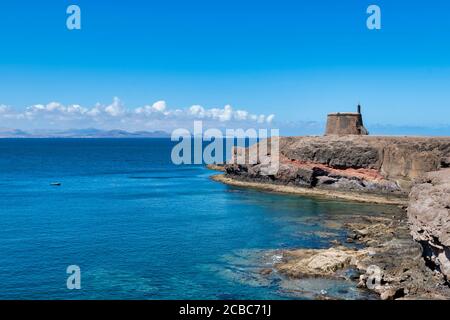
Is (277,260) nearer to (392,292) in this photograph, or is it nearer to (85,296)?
(392,292)

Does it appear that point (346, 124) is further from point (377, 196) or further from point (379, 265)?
point (379, 265)

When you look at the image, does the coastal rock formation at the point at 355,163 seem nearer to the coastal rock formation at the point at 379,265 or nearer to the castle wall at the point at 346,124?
the castle wall at the point at 346,124

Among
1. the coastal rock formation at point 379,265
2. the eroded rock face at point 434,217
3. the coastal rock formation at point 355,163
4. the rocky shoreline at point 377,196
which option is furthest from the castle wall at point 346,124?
the eroded rock face at point 434,217

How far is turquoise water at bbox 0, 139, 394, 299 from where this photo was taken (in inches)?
1468

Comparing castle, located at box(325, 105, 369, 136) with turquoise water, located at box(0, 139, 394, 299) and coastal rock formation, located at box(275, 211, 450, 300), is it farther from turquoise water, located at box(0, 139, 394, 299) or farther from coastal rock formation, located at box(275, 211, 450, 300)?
coastal rock formation, located at box(275, 211, 450, 300)

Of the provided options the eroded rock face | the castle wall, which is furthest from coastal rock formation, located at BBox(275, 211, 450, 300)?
the castle wall

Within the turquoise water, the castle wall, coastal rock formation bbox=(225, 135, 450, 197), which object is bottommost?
the turquoise water

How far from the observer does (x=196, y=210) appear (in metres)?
73.4

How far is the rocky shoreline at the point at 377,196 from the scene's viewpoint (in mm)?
34594

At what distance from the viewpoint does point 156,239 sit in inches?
2105

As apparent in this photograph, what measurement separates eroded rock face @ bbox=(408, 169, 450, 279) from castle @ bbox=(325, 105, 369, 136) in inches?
2884

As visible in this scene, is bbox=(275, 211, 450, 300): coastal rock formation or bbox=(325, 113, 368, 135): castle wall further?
bbox=(325, 113, 368, 135): castle wall
